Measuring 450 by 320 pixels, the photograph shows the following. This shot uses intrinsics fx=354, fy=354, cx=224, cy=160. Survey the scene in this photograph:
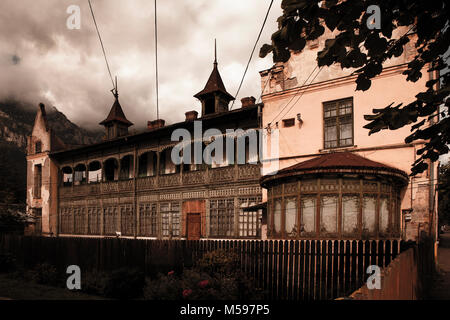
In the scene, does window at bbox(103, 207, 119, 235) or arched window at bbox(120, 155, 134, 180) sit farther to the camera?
arched window at bbox(120, 155, 134, 180)

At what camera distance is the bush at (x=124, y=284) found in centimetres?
1104

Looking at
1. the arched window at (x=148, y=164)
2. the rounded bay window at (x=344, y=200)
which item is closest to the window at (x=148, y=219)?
the arched window at (x=148, y=164)

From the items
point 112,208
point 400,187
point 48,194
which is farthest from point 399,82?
point 48,194

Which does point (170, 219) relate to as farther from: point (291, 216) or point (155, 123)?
point (291, 216)

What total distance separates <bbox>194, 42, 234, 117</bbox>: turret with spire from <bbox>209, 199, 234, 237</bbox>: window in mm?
6562

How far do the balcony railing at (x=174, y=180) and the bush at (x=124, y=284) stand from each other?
28.7 feet

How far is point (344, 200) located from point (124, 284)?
775 cm

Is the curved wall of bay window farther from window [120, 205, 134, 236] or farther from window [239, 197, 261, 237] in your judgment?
window [120, 205, 134, 236]

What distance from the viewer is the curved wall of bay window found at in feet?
39.4

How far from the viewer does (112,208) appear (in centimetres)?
2595

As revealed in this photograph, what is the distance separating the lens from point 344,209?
39.7ft

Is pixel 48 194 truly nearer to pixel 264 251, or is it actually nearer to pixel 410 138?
pixel 264 251

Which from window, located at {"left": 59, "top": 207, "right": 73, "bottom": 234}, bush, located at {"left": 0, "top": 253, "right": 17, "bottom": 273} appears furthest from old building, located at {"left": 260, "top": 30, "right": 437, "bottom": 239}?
window, located at {"left": 59, "top": 207, "right": 73, "bottom": 234}
